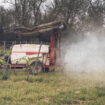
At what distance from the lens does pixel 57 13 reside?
28.1 m

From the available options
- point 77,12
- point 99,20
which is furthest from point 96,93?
point 77,12

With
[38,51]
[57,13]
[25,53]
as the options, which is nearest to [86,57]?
[38,51]

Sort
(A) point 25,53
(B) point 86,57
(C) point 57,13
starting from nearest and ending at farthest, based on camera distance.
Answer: (A) point 25,53 → (B) point 86,57 → (C) point 57,13

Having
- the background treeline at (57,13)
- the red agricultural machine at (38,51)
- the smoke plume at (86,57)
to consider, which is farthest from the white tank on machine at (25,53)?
the background treeline at (57,13)

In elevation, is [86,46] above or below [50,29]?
below

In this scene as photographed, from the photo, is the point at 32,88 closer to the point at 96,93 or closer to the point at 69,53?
the point at 96,93

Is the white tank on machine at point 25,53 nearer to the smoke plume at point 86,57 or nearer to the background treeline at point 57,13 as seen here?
the smoke plume at point 86,57

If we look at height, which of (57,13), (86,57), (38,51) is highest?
(57,13)

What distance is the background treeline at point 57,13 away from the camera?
26.8 m

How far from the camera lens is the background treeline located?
2681 cm

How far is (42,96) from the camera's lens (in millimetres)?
6262

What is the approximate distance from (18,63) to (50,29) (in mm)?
2663

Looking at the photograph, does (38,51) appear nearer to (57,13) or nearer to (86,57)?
(86,57)

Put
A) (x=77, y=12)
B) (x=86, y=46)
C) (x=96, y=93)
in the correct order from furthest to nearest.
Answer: (x=77, y=12), (x=86, y=46), (x=96, y=93)
